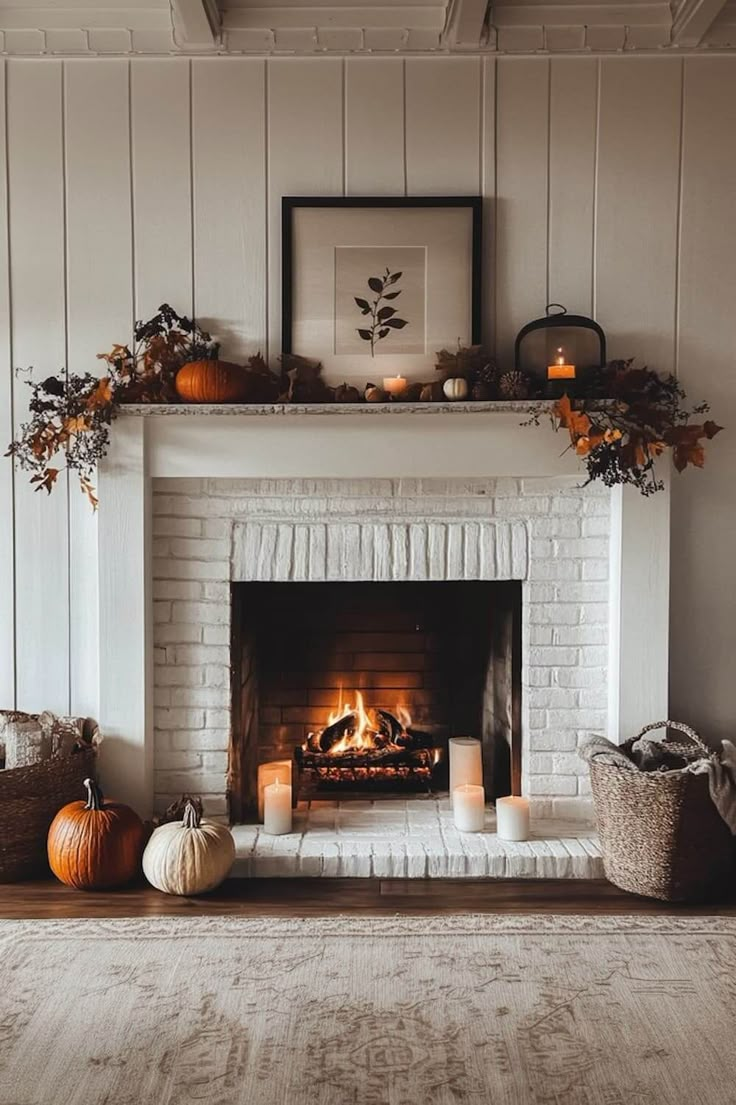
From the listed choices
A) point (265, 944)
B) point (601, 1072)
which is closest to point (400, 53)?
point (265, 944)

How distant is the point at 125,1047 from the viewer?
1.94 meters

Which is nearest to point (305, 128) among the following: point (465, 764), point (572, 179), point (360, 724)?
point (572, 179)

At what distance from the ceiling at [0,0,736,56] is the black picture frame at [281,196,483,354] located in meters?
0.47

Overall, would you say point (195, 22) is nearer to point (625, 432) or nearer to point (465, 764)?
point (625, 432)

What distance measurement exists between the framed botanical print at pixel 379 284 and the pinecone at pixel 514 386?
0.75 ft

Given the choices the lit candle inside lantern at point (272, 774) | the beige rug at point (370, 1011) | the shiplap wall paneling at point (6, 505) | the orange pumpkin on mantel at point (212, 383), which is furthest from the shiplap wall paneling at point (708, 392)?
the shiplap wall paneling at point (6, 505)

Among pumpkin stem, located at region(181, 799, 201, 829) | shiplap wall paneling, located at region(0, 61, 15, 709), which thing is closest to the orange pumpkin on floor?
pumpkin stem, located at region(181, 799, 201, 829)

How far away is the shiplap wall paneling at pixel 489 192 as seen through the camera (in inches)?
120

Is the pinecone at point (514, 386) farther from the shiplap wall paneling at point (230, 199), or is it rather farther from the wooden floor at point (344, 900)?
the wooden floor at point (344, 900)

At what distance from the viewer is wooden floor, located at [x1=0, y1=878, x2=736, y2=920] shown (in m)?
2.56

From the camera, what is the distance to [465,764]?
312cm

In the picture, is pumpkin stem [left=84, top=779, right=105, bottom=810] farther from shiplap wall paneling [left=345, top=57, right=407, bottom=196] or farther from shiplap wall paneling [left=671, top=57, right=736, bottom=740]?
shiplap wall paneling [left=345, top=57, right=407, bottom=196]

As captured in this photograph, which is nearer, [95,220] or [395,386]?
[395,386]

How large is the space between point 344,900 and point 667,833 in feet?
2.98
